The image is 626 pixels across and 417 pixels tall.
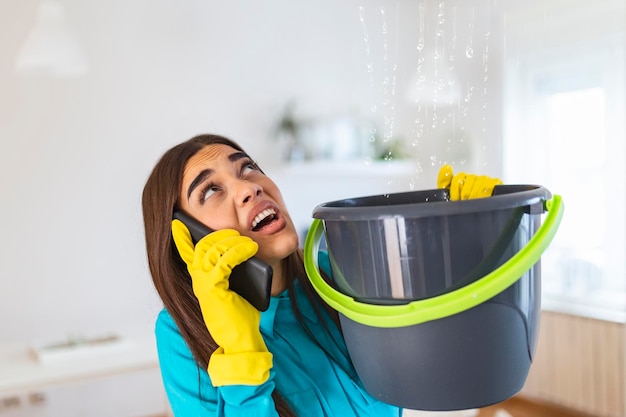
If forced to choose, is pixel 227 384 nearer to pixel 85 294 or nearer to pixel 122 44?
pixel 85 294

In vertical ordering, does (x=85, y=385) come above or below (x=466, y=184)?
below

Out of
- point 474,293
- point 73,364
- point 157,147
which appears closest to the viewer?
point 474,293

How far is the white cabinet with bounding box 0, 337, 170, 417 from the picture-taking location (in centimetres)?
195

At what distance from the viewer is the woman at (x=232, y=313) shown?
743 mm

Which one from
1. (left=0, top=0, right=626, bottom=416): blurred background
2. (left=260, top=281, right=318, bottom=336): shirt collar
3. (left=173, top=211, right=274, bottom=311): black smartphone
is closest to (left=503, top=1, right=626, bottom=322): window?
(left=0, top=0, right=626, bottom=416): blurred background

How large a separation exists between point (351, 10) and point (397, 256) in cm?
248

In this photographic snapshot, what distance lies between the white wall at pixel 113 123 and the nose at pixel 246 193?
5.22 feet

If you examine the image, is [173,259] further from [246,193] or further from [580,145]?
[580,145]

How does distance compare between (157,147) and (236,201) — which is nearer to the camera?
(236,201)

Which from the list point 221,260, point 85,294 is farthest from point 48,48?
point 221,260

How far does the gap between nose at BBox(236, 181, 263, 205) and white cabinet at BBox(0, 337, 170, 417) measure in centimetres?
136

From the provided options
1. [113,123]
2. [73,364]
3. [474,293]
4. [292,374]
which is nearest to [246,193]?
[292,374]

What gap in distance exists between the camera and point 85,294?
2627 mm

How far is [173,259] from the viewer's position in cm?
89
